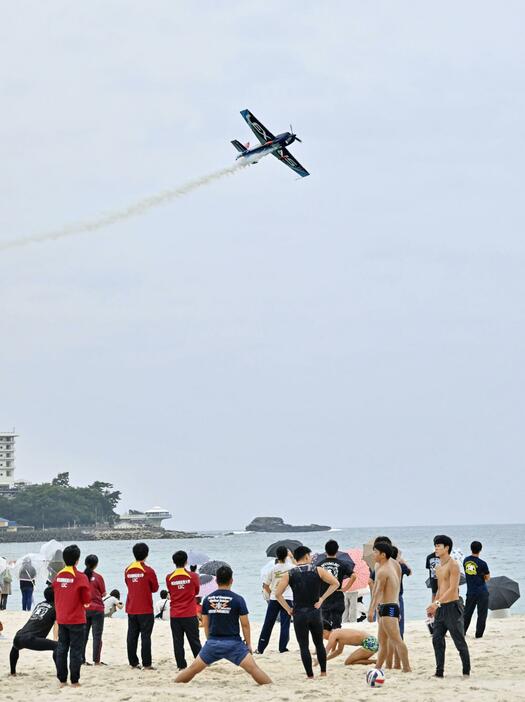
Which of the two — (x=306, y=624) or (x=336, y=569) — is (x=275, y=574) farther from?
(x=306, y=624)

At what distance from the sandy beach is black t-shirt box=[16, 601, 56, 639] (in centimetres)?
59

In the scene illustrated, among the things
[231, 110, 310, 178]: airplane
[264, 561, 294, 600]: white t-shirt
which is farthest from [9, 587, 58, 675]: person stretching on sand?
[231, 110, 310, 178]: airplane

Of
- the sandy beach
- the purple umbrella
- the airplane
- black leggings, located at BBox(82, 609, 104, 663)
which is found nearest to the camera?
the sandy beach

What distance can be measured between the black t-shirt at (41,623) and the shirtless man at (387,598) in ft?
12.7

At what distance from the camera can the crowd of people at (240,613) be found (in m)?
11.2

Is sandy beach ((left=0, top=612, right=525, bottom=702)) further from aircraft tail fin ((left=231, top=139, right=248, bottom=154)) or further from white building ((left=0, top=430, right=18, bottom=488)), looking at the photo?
white building ((left=0, top=430, right=18, bottom=488))

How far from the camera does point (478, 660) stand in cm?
1345

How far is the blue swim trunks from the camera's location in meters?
11.1

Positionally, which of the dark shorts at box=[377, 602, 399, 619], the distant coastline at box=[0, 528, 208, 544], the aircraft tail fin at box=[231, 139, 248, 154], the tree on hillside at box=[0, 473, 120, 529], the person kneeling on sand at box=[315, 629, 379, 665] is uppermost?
the aircraft tail fin at box=[231, 139, 248, 154]

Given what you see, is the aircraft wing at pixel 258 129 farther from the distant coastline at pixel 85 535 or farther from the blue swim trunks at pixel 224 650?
the distant coastline at pixel 85 535

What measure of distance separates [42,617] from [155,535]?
167517 millimetres

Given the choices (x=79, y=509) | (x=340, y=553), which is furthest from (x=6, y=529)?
(x=340, y=553)

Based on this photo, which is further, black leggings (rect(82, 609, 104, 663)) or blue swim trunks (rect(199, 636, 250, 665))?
black leggings (rect(82, 609, 104, 663))

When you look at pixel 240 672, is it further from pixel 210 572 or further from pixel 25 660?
pixel 210 572
